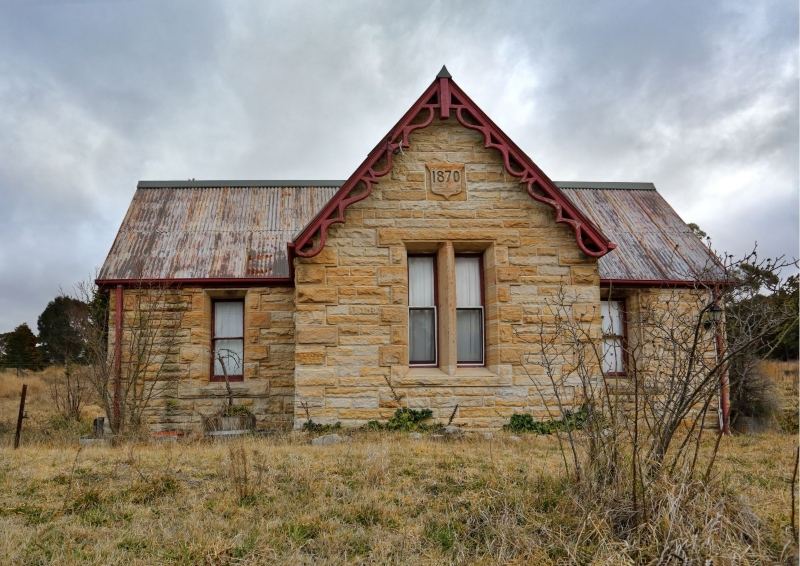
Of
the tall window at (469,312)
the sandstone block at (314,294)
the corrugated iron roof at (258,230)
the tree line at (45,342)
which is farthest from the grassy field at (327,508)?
the tree line at (45,342)

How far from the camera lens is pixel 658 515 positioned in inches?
201

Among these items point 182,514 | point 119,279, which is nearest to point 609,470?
point 182,514

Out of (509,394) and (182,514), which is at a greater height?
(509,394)

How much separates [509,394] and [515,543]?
598 centimetres

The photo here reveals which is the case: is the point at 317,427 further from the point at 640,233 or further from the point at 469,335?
the point at 640,233

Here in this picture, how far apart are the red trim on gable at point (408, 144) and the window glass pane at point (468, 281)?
63.8 inches

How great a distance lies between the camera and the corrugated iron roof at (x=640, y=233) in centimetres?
1375

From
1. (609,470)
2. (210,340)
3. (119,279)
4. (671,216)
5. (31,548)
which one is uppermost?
(671,216)

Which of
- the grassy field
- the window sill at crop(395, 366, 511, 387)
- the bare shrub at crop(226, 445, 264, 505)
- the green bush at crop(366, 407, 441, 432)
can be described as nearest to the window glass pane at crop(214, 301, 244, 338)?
the green bush at crop(366, 407, 441, 432)

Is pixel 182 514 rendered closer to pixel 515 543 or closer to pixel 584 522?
pixel 515 543

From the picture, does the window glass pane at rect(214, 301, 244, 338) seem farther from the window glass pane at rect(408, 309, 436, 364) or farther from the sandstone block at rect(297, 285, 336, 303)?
the window glass pane at rect(408, 309, 436, 364)

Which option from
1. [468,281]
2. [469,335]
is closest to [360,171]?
[468,281]

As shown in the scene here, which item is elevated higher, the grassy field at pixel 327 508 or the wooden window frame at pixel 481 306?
the wooden window frame at pixel 481 306

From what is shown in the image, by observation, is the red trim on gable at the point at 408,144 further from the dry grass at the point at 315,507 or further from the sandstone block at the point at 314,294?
the dry grass at the point at 315,507
